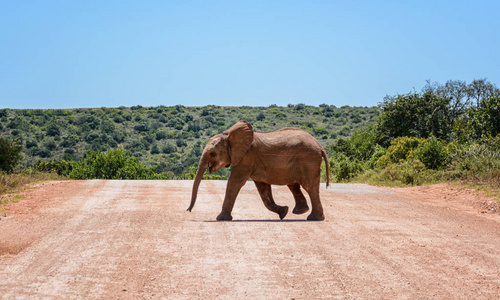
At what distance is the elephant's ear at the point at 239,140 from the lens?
12.6 m

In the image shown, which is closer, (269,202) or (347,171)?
(269,202)

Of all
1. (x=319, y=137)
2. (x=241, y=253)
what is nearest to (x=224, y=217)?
Answer: (x=241, y=253)

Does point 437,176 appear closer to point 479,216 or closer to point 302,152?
point 479,216

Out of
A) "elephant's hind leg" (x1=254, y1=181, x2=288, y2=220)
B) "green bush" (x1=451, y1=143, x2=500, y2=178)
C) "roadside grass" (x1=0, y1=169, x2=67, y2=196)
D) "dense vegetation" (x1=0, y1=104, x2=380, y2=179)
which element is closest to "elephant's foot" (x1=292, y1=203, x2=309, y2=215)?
"elephant's hind leg" (x1=254, y1=181, x2=288, y2=220)

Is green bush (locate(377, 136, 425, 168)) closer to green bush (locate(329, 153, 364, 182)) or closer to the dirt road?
green bush (locate(329, 153, 364, 182))

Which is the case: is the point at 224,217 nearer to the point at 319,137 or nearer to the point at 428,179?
the point at 428,179

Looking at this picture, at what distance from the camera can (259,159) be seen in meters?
12.8

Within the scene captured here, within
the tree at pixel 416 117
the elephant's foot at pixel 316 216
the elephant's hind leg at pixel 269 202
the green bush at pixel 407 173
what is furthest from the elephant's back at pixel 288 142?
the tree at pixel 416 117

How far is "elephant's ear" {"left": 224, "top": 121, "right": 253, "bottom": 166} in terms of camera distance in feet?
41.3

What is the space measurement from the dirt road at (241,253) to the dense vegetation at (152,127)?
2624 cm

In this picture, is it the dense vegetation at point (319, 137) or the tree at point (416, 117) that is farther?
the tree at point (416, 117)

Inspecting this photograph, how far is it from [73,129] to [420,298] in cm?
6156

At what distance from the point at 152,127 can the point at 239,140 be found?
57.2m

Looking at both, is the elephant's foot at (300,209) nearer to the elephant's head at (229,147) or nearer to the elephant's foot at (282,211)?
the elephant's foot at (282,211)
